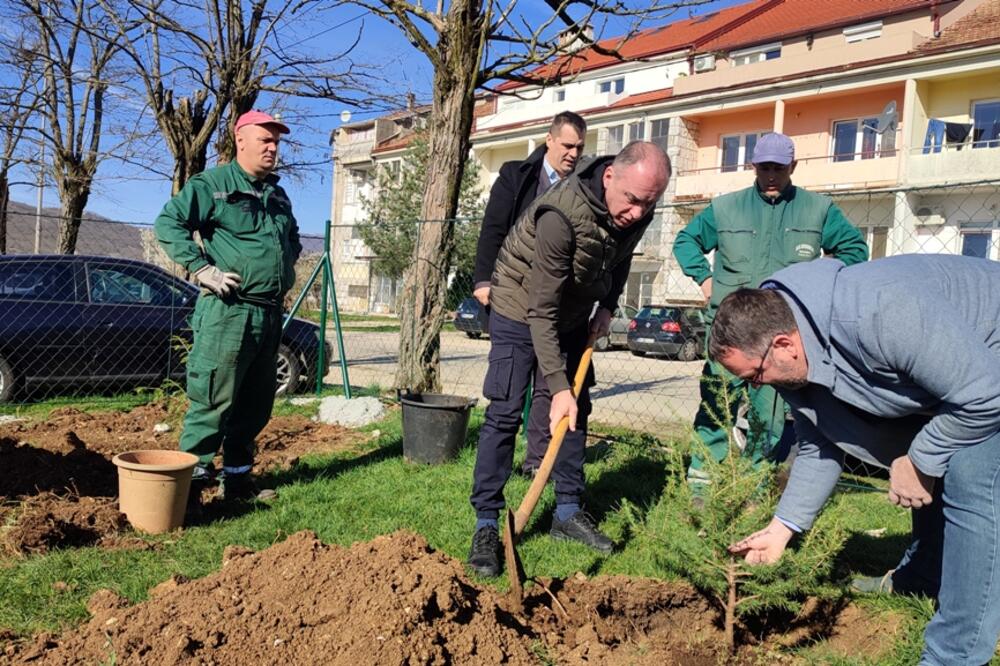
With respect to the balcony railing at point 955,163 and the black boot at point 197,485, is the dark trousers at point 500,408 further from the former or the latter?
the balcony railing at point 955,163

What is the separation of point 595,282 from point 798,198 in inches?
57.4

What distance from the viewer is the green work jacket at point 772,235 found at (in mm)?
4180

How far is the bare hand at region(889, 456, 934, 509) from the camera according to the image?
2.43 m

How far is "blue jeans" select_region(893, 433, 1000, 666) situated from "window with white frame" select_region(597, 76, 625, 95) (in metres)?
32.8

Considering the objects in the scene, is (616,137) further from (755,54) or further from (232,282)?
(232,282)

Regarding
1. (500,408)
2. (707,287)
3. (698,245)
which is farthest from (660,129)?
(500,408)

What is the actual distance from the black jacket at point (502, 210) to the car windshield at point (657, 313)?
399 inches

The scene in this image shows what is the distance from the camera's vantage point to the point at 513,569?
296cm

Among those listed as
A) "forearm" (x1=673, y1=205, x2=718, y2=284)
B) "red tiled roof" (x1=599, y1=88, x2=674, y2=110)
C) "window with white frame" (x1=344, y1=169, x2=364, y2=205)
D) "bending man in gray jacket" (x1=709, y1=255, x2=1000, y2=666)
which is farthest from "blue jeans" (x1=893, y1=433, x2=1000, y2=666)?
"window with white frame" (x1=344, y1=169, x2=364, y2=205)

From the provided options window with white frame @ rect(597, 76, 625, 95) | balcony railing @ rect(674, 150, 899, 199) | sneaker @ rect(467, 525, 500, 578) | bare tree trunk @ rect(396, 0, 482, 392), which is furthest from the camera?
window with white frame @ rect(597, 76, 625, 95)

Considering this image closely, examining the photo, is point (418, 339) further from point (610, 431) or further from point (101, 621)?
point (101, 621)

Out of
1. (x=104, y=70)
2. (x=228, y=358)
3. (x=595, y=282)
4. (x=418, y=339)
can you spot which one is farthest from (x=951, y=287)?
(x=104, y=70)

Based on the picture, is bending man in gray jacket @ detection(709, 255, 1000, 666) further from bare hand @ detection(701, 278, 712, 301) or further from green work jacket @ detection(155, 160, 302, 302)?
green work jacket @ detection(155, 160, 302, 302)

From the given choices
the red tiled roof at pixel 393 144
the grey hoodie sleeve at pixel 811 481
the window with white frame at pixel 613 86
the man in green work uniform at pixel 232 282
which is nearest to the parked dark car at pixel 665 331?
the man in green work uniform at pixel 232 282
